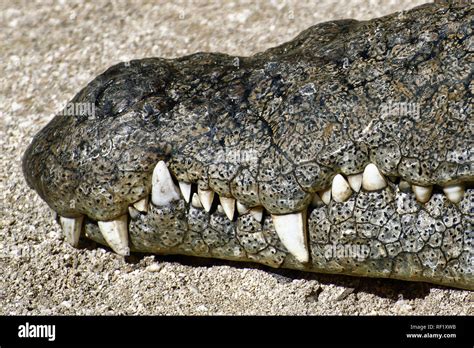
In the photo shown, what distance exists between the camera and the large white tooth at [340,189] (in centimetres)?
384

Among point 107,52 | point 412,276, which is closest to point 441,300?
point 412,276

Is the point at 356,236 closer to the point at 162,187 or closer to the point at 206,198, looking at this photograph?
the point at 206,198

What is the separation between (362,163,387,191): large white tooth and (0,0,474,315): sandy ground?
66 cm

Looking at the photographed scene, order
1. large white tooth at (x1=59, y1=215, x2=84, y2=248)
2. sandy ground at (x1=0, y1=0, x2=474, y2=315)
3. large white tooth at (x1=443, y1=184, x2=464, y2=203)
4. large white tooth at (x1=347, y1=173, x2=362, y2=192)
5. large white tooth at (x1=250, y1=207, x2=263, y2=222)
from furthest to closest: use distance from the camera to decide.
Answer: large white tooth at (x1=59, y1=215, x2=84, y2=248) < sandy ground at (x1=0, y1=0, x2=474, y2=315) < large white tooth at (x1=250, y1=207, x2=263, y2=222) < large white tooth at (x1=347, y1=173, x2=362, y2=192) < large white tooth at (x1=443, y1=184, x2=464, y2=203)

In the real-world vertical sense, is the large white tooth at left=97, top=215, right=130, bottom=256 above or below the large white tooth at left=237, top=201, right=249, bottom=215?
below

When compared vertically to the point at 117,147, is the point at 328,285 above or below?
below

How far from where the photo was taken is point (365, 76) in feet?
12.9

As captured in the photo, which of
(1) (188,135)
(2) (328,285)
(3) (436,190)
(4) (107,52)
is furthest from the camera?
(4) (107,52)

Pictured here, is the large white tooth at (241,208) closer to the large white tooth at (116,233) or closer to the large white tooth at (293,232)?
the large white tooth at (293,232)

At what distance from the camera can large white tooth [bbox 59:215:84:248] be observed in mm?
4449

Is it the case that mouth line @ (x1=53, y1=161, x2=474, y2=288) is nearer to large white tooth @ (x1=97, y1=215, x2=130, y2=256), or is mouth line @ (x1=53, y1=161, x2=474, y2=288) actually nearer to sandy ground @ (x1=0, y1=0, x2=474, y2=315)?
large white tooth @ (x1=97, y1=215, x2=130, y2=256)

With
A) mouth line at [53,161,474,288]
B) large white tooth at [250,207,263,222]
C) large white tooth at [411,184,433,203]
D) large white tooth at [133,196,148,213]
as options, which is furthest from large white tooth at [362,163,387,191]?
large white tooth at [133,196,148,213]

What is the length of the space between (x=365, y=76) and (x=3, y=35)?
12.1 ft
